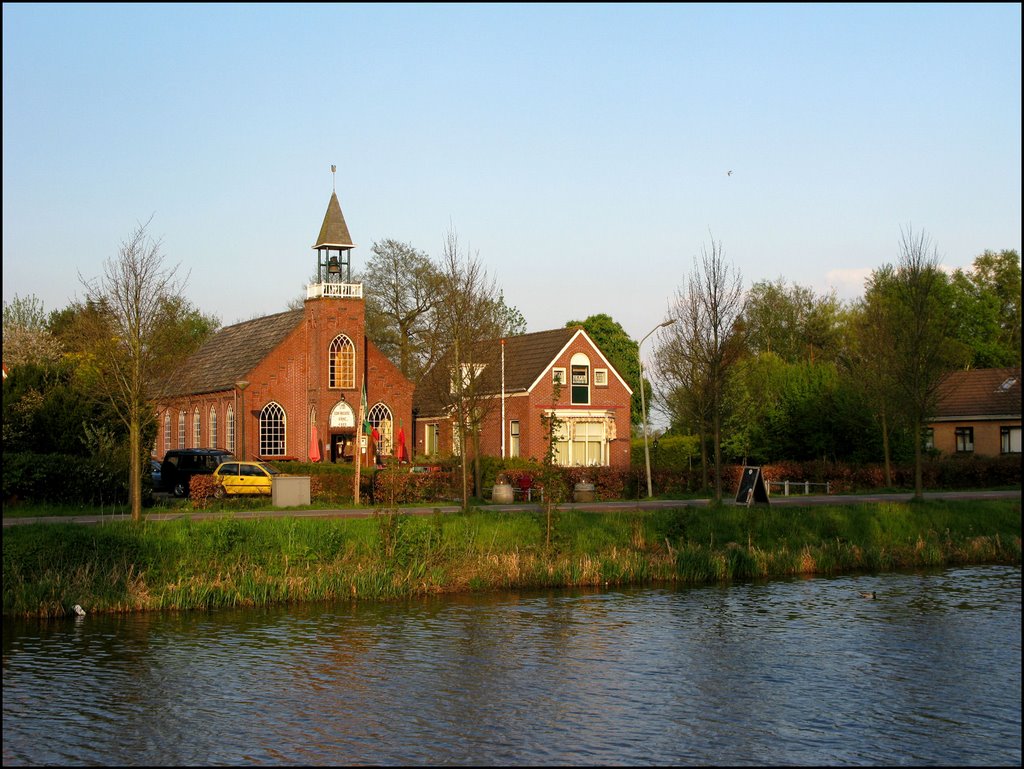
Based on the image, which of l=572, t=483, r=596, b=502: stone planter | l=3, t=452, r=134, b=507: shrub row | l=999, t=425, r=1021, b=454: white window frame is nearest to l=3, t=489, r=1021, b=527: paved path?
l=572, t=483, r=596, b=502: stone planter

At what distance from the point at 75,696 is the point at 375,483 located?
76.4ft

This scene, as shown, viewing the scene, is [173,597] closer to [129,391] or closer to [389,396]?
[129,391]

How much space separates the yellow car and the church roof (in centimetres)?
1772

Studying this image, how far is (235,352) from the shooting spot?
60.8m

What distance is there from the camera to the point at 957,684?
54.5 ft

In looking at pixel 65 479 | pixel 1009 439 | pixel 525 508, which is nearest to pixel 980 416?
pixel 1009 439

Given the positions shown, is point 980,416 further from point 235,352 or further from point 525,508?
point 235,352

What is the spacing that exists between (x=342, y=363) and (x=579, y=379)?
1269 centimetres

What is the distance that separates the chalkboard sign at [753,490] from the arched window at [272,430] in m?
27.4

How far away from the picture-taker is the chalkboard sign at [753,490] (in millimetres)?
34062

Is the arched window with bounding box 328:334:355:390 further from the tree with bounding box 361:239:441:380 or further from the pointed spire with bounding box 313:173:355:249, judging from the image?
the tree with bounding box 361:239:441:380

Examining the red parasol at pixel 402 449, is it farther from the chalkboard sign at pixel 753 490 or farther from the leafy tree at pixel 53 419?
the chalkboard sign at pixel 753 490

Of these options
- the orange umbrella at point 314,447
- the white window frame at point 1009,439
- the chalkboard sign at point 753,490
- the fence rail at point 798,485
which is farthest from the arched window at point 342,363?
the white window frame at point 1009,439

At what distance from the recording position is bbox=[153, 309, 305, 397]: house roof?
5666 centimetres
